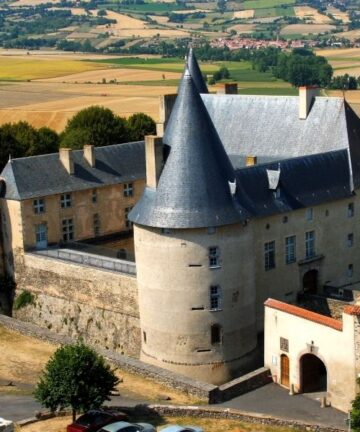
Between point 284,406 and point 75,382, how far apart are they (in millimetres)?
8662

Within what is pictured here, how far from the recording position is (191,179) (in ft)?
120

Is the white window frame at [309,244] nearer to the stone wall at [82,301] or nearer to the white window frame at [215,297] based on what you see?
the white window frame at [215,297]

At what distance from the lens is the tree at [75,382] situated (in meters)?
31.1

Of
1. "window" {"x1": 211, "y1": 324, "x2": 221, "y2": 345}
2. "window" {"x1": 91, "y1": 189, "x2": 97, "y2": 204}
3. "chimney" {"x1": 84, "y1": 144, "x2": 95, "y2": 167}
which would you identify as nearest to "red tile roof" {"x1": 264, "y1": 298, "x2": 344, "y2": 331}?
"window" {"x1": 211, "y1": 324, "x2": 221, "y2": 345}

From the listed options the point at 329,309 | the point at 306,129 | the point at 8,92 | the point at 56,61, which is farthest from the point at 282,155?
the point at 56,61

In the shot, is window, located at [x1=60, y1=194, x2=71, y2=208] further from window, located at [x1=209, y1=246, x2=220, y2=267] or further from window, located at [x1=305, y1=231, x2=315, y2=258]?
window, located at [x1=209, y1=246, x2=220, y2=267]

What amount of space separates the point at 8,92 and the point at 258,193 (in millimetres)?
82565

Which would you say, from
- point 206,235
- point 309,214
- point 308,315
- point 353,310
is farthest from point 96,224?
point 353,310

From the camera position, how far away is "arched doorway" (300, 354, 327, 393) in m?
35.7

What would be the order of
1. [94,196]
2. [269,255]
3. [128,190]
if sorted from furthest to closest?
1. [128,190]
2. [94,196]
3. [269,255]

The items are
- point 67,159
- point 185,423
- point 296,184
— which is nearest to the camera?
point 185,423

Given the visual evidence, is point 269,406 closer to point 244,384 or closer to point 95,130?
point 244,384

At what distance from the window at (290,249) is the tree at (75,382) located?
1302cm

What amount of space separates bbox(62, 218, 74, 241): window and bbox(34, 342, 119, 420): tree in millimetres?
19181
